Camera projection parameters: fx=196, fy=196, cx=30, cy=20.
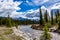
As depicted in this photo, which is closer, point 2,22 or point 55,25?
point 55,25

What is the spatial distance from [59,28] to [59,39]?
9941 millimetres

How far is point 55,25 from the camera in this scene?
35.2m

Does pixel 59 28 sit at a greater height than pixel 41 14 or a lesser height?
lesser

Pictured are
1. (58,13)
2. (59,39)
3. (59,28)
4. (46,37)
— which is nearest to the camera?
(46,37)

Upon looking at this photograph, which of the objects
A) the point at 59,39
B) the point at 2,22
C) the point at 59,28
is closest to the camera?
the point at 59,39

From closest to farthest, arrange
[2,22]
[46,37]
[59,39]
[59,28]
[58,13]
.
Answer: [46,37], [59,39], [59,28], [58,13], [2,22]

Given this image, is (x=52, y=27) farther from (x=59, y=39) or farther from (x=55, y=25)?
(x=59, y=39)

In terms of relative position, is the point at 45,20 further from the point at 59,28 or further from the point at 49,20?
the point at 59,28

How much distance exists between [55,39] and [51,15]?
43.5 feet

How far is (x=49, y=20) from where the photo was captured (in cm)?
3644

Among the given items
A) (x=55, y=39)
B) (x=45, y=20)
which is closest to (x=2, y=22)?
(x=45, y=20)

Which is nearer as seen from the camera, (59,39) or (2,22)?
(59,39)

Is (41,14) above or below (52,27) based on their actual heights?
above

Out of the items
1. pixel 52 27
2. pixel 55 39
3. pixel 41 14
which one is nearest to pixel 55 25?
pixel 52 27
